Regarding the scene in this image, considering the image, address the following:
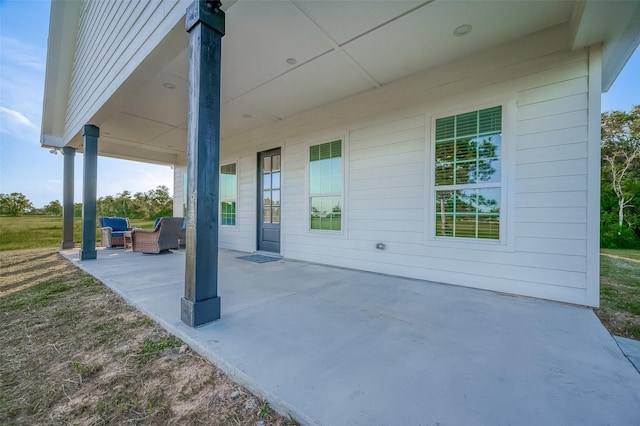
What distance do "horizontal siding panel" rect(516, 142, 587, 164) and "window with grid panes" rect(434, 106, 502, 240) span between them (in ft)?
0.77

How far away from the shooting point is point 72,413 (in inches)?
50.4

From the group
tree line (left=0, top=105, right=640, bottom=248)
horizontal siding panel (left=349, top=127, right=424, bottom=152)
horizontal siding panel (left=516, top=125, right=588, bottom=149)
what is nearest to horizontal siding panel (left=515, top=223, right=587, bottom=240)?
horizontal siding panel (left=516, top=125, right=588, bottom=149)

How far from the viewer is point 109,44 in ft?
12.7

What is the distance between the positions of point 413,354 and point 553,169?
2566 millimetres

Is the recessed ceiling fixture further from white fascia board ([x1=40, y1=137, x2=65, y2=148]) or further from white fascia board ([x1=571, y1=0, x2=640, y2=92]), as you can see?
white fascia board ([x1=40, y1=137, x2=65, y2=148])

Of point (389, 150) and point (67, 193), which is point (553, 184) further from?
point (67, 193)

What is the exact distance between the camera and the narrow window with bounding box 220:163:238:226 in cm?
667

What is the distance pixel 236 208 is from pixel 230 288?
12.2 feet

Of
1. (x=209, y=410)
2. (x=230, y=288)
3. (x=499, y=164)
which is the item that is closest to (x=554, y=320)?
(x=499, y=164)

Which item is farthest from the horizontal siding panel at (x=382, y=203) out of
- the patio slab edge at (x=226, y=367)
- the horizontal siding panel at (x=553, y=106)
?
the patio slab edge at (x=226, y=367)

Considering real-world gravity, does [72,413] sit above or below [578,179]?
below

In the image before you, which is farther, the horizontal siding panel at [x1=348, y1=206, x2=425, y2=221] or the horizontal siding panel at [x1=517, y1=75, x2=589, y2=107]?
the horizontal siding panel at [x1=348, y1=206, x2=425, y2=221]

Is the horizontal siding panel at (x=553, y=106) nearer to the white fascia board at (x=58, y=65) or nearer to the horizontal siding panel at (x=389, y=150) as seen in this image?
the horizontal siding panel at (x=389, y=150)

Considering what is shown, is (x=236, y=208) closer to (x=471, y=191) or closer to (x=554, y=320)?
(x=471, y=191)
